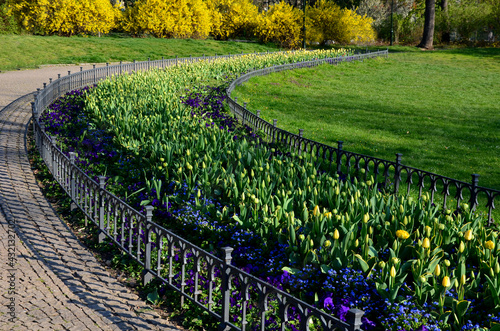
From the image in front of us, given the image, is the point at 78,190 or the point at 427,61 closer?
the point at 78,190

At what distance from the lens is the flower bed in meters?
4.28

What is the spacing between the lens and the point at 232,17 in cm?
4619

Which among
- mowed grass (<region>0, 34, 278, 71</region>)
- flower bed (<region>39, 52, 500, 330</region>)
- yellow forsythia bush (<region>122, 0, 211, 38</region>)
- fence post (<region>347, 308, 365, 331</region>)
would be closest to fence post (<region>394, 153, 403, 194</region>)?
flower bed (<region>39, 52, 500, 330</region>)

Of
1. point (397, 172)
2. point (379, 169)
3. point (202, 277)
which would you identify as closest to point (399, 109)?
point (379, 169)

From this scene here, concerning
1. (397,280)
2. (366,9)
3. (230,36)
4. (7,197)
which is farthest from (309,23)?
(397,280)

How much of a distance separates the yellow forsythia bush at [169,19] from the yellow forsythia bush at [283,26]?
525cm

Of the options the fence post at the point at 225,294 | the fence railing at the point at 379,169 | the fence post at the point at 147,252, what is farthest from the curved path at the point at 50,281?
the fence railing at the point at 379,169

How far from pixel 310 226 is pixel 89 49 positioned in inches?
1198

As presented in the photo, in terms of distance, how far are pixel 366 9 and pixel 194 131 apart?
54194 mm

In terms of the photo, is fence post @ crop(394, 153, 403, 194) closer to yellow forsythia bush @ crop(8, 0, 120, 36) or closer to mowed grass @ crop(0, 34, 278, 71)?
mowed grass @ crop(0, 34, 278, 71)

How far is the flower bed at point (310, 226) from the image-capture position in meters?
4.28

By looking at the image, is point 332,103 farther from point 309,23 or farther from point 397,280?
point 309,23

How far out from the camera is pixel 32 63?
89.3 feet

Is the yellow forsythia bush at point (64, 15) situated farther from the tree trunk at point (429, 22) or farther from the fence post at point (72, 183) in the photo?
the fence post at point (72, 183)
